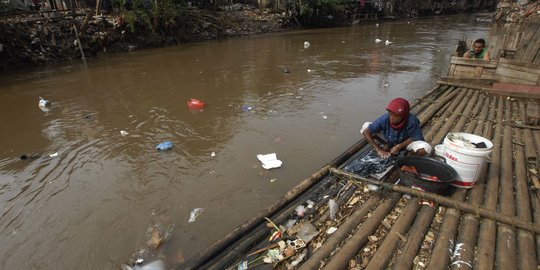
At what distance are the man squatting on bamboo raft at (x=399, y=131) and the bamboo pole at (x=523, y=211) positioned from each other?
0.92 metres

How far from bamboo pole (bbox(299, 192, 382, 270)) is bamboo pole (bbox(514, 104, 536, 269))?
1132 mm

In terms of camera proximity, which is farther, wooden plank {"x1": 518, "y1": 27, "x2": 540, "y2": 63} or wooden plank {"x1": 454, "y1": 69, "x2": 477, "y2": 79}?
wooden plank {"x1": 454, "y1": 69, "x2": 477, "y2": 79}

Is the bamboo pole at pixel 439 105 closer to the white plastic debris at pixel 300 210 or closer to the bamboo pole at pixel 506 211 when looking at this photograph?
the bamboo pole at pixel 506 211

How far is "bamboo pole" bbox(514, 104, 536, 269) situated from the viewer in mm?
2227

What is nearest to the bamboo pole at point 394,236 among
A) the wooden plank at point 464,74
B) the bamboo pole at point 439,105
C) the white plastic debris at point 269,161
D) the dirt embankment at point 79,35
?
the white plastic debris at point 269,161

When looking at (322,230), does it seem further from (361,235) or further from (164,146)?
(164,146)

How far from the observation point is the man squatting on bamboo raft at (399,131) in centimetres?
340

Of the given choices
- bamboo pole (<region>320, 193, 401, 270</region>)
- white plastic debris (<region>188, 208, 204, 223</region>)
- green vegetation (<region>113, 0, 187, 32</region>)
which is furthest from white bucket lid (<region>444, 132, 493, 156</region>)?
green vegetation (<region>113, 0, 187, 32</region>)

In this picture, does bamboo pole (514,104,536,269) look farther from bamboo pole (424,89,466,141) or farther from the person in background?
the person in background

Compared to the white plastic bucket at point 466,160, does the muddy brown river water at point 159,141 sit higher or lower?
lower

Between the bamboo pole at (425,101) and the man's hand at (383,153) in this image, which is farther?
the bamboo pole at (425,101)

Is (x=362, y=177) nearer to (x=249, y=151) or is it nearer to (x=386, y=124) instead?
(x=386, y=124)

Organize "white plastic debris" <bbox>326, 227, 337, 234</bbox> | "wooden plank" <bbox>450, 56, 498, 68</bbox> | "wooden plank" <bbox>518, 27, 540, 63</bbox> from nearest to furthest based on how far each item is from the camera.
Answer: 1. "white plastic debris" <bbox>326, 227, 337, 234</bbox>
2. "wooden plank" <bbox>518, 27, 540, 63</bbox>
3. "wooden plank" <bbox>450, 56, 498, 68</bbox>

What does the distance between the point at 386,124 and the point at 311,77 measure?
6.54 m
